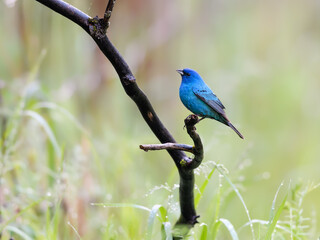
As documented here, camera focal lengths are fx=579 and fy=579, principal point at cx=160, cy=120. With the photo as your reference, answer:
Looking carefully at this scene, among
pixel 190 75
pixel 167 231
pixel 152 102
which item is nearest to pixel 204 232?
pixel 167 231

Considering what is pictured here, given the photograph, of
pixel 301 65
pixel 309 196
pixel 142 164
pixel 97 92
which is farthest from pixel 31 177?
pixel 301 65

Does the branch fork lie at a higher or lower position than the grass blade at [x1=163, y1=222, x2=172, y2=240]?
higher

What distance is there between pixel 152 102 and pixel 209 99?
204 cm

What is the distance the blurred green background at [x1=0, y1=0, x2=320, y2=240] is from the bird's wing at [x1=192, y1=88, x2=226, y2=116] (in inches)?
15.5

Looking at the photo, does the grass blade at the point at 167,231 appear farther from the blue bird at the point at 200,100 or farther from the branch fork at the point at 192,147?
the blue bird at the point at 200,100

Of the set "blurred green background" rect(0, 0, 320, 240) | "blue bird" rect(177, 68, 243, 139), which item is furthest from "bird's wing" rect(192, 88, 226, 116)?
"blurred green background" rect(0, 0, 320, 240)

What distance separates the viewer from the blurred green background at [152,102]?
2502 millimetres

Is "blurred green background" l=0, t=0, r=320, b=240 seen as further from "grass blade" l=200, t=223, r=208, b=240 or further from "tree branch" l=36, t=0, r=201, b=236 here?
"tree branch" l=36, t=0, r=201, b=236

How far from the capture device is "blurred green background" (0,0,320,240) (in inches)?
98.5

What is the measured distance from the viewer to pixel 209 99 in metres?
1.83

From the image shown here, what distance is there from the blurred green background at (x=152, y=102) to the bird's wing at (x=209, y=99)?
39 cm

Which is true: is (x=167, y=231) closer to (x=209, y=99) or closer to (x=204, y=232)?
(x=204, y=232)

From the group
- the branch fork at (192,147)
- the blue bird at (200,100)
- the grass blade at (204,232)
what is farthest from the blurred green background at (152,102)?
the branch fork at (192,147)

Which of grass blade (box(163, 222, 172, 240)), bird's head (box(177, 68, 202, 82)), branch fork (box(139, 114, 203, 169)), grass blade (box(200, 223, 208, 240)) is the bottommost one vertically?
grass blade (box(200, 223, 208, 240))
